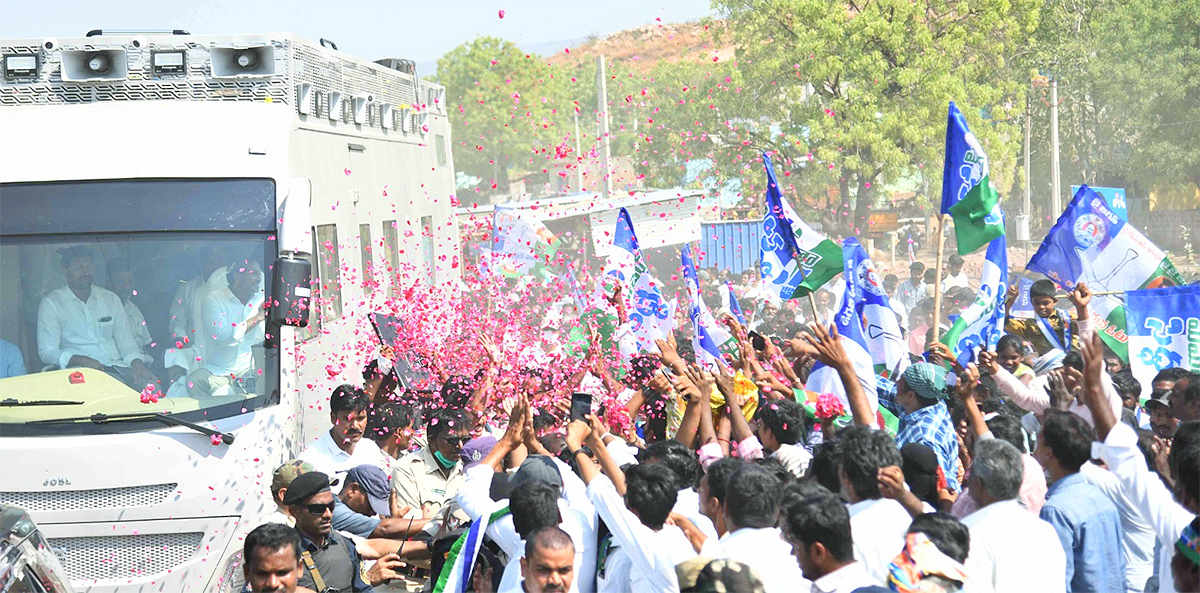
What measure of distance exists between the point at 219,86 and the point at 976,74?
20.5 m

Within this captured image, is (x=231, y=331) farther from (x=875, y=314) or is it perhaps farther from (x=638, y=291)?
(x=875, y=314)

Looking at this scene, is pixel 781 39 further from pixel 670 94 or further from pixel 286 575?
pixel 286 575

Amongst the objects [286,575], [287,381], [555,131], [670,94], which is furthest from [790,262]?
[555,131]

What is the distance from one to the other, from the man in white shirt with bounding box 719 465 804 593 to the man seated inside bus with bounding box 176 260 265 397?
367 centimetres

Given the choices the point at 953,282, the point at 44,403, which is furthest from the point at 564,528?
the point at 953,282

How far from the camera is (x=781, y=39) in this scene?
2541 centimetres

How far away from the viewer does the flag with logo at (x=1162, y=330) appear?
769 centimetres

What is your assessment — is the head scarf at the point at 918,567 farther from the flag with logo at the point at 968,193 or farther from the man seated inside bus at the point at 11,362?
the man seated inside bus at the point at 11,362

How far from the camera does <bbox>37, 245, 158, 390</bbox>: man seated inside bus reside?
7188 millimetres

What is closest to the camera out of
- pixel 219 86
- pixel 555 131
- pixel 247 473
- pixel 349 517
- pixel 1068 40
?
pixel 349 517

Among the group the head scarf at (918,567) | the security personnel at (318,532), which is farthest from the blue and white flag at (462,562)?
the head scarf at (918,567)

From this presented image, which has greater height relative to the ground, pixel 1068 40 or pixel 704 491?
pixel 1068 40

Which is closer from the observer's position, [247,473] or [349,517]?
[349,517]

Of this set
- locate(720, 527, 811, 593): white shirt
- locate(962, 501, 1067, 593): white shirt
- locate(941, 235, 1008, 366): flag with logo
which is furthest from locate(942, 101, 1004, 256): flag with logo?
locate(720, 527, 811, 593): white shirt
